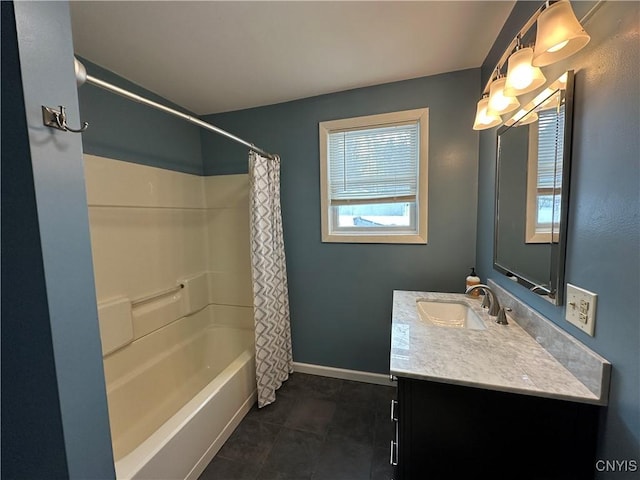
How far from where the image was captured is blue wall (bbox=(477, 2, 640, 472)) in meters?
0.63

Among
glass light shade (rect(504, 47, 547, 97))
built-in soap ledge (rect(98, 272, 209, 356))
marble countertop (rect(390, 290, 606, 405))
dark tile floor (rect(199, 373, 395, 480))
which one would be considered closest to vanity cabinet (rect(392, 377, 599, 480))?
marble countertop (rect(390, 290, 606, 405))

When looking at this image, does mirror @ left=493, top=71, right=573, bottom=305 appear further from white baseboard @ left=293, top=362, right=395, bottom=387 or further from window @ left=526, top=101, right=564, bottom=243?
white baseboard @ left=293, top=362, right=395, bottom=387

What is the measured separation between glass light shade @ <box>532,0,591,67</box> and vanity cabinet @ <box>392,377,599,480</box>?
3.58 ft

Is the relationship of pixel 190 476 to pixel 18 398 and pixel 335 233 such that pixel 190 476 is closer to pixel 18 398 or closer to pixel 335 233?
pixel 18 398

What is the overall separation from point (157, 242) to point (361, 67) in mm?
1996

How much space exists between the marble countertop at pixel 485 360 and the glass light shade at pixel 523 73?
1054 mm

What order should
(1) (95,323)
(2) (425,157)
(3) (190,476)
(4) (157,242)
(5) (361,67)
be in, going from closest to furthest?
(1) (95,323)
(3) (190,476)
(5) (361,67)
(2) (425,157)
(4) (157,242)

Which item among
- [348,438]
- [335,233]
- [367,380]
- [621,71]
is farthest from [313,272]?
[621,71]

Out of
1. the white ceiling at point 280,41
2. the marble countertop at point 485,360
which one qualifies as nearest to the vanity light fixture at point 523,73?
the white ceiling at point 280,41

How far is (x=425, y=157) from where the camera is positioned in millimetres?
1871

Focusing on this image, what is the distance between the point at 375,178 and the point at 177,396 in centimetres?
234

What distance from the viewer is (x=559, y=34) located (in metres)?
0.76

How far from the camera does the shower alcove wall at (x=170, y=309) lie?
1411mm

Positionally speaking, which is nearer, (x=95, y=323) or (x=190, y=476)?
(x=95, y=323)
